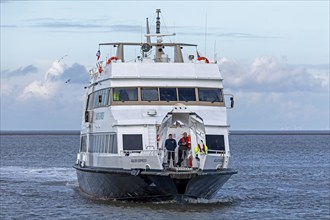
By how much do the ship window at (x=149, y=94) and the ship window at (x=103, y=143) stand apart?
2.02 m

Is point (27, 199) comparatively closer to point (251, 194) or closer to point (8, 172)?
point (251, 194)

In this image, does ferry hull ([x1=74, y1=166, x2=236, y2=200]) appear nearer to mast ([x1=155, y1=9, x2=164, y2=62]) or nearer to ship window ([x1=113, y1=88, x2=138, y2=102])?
ship window ([x1=113, y1=88, x2=138, y2=102])

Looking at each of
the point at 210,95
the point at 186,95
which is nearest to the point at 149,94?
the point at 186,95

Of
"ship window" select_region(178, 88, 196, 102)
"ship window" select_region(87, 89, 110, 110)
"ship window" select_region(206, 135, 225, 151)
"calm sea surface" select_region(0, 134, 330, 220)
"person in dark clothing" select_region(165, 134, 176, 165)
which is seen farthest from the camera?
"ship window" select_region(87, 89, 110, 110)

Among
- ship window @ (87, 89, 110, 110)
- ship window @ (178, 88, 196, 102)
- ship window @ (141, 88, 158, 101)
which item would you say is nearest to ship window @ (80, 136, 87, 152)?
ship window @ (87, 89, 110, 110)

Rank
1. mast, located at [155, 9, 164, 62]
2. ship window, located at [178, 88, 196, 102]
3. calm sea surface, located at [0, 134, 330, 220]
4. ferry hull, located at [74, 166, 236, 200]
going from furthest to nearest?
mast, located at [155, 9, 164, 62], ship window, located at [178, 88, 196, 102], calm sea surface, located at [0, 134, 330, 220], ferry hull, located at [74, 166, 236, 200]

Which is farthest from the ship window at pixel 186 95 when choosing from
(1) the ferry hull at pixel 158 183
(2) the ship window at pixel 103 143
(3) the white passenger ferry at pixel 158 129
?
(1) the ferry hull at pixel 158 183

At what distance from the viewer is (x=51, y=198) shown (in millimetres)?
40594

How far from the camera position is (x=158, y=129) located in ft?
112

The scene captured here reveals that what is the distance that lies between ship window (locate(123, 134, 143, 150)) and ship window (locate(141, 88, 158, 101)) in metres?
1.83

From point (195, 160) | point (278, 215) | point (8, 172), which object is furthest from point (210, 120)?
point (8, 172)

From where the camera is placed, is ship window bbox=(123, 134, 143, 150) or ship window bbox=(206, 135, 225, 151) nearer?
ship window bbox=(123, 134, 143, 150)

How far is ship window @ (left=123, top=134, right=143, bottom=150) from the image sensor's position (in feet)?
111

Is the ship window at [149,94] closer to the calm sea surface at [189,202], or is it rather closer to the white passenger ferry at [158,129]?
the white passenger ferry at [158,129]
